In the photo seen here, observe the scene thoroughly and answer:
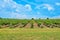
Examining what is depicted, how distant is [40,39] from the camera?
18188mm

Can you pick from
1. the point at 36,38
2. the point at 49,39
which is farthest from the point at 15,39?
the point at 49,39

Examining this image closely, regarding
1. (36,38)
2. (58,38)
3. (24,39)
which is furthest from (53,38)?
(24,39)

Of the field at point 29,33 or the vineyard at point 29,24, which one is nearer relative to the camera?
the field at point 29,33

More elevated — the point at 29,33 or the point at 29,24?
the point at 29,33

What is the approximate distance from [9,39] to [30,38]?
2317 mm

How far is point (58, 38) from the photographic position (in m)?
18.8

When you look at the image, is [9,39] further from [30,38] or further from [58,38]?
[58,38]

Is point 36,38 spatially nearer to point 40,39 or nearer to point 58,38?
point 40,39

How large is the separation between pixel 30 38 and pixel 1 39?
9.98ft

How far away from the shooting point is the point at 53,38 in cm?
1905

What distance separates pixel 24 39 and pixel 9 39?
1559 mm

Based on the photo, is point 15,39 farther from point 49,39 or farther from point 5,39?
point 49,39

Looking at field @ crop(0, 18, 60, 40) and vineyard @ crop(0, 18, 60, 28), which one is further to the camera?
vineyard @ crop(0, 18, 60, 28)

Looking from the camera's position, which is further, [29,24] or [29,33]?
[29,24]
